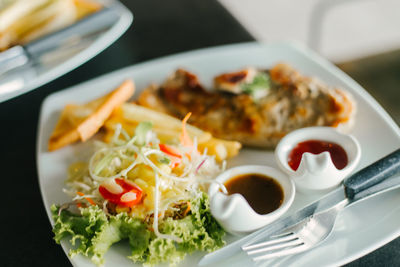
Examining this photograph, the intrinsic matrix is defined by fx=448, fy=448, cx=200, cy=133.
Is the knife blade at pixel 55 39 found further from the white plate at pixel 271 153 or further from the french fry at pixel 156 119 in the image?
the french fry at pixel 156 119

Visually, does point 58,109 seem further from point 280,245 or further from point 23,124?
point 280,245

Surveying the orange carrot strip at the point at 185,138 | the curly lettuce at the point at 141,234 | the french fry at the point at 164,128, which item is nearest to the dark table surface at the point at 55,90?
the curly lettuce at the point at 141,234

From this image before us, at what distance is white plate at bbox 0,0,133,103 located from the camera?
11.9 ft

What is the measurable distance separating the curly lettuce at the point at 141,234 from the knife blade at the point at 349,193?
140 millimetres

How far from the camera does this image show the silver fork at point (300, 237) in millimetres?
2389

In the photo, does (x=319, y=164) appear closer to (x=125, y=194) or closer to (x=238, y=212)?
(x=238, y=212)

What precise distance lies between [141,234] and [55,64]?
1.88m

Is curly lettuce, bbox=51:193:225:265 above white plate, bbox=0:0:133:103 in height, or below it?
below

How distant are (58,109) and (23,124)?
330 millimetres

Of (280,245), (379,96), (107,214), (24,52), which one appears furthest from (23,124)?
(379,96)

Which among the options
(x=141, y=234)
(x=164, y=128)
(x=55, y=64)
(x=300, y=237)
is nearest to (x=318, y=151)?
(x=300, y=237)

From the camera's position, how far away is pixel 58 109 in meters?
3.87

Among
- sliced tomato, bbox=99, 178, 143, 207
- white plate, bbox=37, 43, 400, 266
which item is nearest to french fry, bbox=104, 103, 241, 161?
white plate, bbox=37, 43, 400, 266

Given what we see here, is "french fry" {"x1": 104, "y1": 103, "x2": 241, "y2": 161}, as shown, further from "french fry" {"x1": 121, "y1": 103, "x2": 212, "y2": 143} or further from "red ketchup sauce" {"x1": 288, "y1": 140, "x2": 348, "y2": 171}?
"red ketchup sauce" {"x1": 288, "y1": 140, "x2": 348, "y2": 171}
